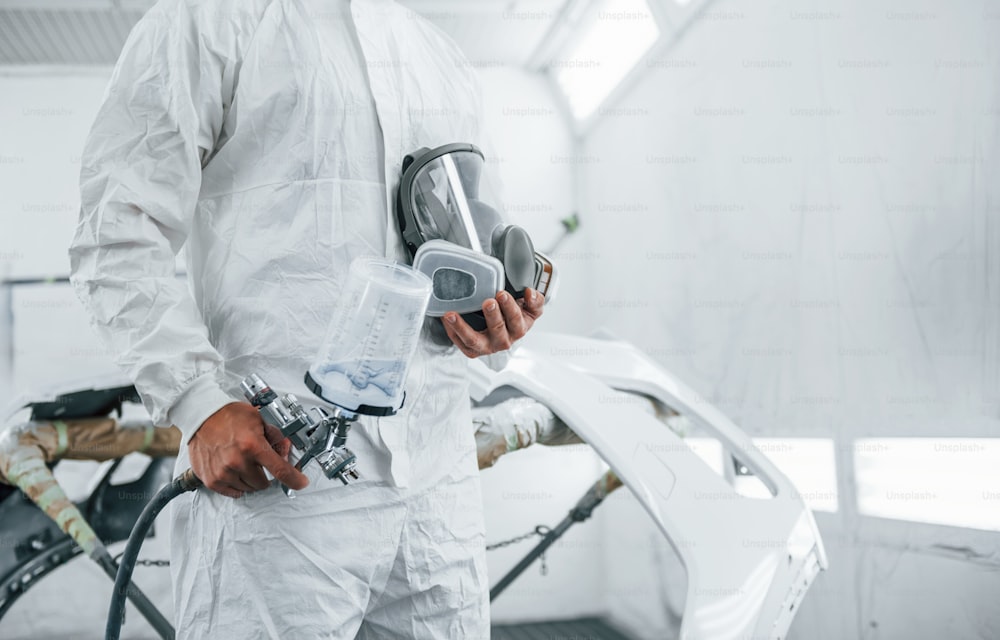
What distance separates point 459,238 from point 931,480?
1.15 metres

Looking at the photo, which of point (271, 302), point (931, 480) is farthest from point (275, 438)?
point (931, 480)

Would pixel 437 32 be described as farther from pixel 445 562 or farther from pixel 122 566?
pixel 122 566

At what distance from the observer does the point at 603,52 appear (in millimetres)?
2682

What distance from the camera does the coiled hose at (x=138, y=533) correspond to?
0.71 metres

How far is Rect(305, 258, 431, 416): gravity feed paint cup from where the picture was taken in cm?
63

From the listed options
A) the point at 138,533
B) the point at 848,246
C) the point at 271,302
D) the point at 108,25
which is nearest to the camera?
the point at 271,302

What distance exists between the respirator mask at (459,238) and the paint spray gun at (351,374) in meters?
0.08

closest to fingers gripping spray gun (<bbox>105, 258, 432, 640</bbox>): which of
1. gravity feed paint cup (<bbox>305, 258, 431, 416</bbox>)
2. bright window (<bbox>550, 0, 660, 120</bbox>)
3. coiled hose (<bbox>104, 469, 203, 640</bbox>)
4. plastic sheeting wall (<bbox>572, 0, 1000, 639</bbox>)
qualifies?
gravity feed paint cup (<bbox>305, 258, 431, 416</bbox>)

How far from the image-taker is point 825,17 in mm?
1594

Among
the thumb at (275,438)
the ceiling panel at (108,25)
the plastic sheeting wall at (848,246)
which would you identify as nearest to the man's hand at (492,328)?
the thumb at (275,438)

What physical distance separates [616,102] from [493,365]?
2014 millimetres

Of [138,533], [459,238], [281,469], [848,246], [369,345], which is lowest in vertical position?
[138,533]

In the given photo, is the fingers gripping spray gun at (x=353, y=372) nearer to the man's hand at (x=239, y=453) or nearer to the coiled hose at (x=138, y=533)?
the man's hand at (x=239, y=453)

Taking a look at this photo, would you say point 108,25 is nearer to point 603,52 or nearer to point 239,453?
point 603,52
